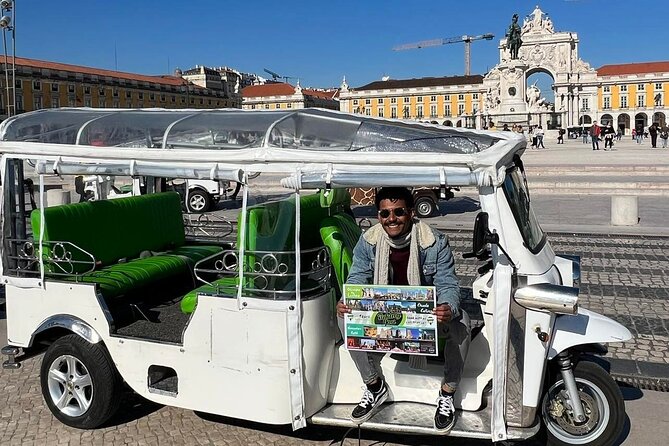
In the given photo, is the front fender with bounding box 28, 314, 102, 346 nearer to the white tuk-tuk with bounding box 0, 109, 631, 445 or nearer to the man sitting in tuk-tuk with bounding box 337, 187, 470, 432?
the white tuk-tuk with bounding box 0, 109, 631, 445

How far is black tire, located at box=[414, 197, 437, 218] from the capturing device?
49.5ft

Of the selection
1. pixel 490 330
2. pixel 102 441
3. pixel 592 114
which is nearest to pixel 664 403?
pixel 490 330

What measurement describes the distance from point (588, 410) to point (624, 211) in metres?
10.6

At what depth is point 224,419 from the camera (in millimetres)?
4484

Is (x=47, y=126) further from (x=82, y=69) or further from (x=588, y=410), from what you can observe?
(x=82, y=69)

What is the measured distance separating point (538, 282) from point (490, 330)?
1.53 feet

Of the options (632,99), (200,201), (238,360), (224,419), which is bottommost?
(224,419)

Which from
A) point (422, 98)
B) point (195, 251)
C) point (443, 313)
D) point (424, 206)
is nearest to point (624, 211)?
point (424, 206)

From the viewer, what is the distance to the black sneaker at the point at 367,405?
3.68 metres

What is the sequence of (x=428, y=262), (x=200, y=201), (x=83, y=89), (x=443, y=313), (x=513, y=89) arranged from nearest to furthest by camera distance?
(x=443, y=313) < (x=428, y=262) < (x=200, y=201) < (x=513, y=89) < (x=83, y=89)

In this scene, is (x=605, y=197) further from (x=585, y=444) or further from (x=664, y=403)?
(x=585, y=444)

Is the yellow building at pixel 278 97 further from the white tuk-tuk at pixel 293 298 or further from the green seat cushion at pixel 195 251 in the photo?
the white tuk-tuk at pixel 293 298

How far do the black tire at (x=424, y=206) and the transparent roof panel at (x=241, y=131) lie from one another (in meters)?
11.0

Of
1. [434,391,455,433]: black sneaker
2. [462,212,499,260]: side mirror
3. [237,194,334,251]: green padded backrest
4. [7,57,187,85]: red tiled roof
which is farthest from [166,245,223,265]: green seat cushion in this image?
[7,57,187,85]: red tiled roof
